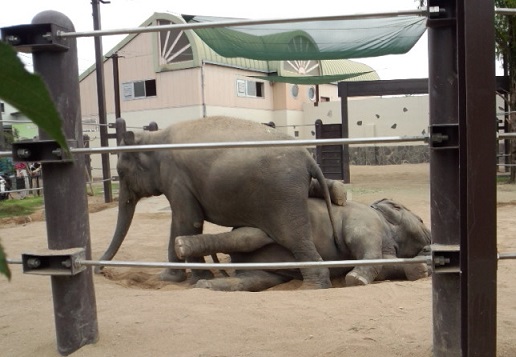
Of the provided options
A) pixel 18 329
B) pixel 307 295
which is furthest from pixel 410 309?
pixel 18 329

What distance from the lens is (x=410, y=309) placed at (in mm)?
2592

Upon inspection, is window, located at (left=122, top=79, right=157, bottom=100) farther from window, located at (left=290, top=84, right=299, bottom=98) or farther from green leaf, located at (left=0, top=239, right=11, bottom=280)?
green leaf, located at (left=0, top=239, right=11, bottom=280)

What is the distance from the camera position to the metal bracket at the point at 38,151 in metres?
1.85

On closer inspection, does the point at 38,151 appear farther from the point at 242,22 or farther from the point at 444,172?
the point at 444,172

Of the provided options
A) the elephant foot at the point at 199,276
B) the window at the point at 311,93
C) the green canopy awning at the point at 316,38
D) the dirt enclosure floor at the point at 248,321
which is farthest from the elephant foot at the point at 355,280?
the window at the point at 311,93

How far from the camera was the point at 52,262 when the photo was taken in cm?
194

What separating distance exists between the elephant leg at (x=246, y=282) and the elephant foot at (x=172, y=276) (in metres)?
0.44

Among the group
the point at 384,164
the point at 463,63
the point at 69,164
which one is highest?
the point at 463,63

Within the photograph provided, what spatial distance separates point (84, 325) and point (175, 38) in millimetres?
16503

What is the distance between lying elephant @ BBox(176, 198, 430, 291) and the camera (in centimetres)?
395

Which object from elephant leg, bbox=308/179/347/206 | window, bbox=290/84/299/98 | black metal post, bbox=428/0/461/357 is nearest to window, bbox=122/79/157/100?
window, bbox=290/84/299/98

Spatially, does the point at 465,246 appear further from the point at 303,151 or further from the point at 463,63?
the point at 303,151

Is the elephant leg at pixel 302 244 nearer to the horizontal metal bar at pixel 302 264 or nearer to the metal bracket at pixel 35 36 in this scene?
the horizontal metal bar at pixel 302 264

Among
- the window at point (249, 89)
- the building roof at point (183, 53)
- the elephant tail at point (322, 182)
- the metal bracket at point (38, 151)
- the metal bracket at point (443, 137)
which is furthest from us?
the window at point (249, 89)
